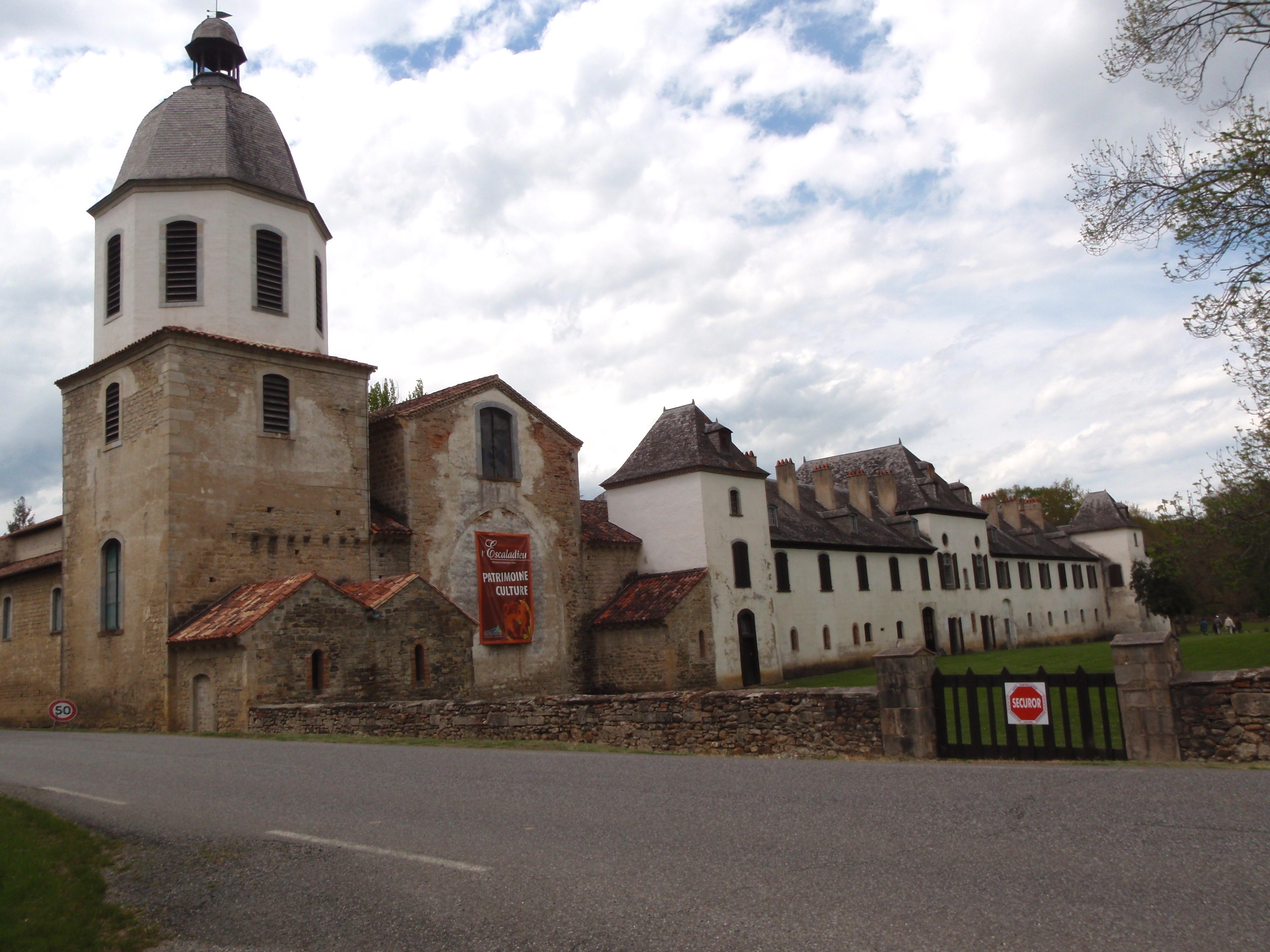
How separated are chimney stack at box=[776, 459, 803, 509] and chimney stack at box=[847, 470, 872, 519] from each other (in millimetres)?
5634

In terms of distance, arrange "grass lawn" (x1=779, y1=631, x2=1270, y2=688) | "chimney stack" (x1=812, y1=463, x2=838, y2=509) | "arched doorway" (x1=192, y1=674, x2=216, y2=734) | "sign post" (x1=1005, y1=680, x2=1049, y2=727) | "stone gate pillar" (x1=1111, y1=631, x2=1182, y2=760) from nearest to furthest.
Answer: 1. "stone gate pillar" (x1=1111, y1=631, x2=1182, y2=760)
2. "sign post" (x1=1005, y1=680, x2=1049, y2=727)
3. "arched doorway" (x1=192, y1=674, x2=216, y2=734)
4. "grass lawn" (x1=779, y1=631, x2=1270, y2=688)
5. "chimney stack" (x1=812, y1=463, x2=838, y2=509)

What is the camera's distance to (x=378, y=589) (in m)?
23.1

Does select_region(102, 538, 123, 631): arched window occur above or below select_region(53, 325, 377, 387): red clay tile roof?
below

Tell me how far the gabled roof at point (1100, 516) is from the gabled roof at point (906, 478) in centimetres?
2005

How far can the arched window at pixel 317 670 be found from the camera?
2053cm

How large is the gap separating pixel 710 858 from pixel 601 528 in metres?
27.6

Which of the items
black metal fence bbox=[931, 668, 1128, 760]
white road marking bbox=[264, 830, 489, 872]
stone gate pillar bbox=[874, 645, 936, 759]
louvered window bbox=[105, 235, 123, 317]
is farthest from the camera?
louvered window bbox=[105, 235, 123, 317]

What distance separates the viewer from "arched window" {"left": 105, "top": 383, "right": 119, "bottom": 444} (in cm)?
2450

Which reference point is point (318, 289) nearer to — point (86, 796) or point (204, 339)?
point (204, 339)

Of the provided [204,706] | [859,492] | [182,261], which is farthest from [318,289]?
[859,492]

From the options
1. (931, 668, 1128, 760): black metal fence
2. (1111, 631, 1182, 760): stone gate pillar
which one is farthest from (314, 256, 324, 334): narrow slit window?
(1111, 631, 1182, 760): stone gate pillar

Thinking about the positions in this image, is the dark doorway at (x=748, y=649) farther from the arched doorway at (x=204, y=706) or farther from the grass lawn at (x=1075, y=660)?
the arched doorway at (x=204, y=706)

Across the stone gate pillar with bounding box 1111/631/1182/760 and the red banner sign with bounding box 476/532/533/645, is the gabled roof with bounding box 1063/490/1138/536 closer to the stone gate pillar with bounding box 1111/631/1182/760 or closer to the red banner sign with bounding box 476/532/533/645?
the red banner sign with bounding box 476/532/533/645

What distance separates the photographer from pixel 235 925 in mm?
5586
